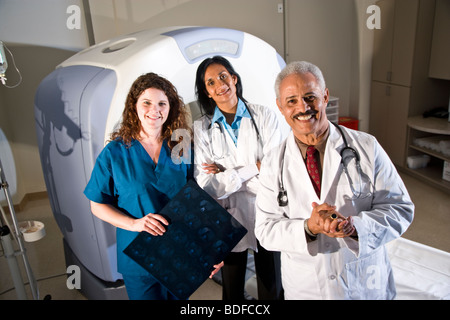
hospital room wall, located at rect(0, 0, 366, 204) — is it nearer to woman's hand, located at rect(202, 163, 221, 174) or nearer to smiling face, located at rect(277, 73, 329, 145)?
smiling face, located at rect(277, 73, 329, 145)

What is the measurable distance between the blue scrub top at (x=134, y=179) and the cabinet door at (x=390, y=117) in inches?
34.6

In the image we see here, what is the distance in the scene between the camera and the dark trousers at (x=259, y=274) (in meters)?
1.64

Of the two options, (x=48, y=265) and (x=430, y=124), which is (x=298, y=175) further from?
(x=48, y=265)

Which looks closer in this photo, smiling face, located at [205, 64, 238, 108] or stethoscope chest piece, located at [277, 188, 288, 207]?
stethoscope chest piece, located at [277, 188, 288, 207]

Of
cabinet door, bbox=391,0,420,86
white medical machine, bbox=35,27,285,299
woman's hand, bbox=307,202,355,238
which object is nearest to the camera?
woman's hand, bbox=307,202,355,238

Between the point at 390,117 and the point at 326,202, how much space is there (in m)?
0.69

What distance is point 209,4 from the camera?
→ 161 centimetres

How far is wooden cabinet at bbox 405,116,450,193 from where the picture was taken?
1696 mm

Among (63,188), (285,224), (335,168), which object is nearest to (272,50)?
(335,168)

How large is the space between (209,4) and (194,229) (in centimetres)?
93

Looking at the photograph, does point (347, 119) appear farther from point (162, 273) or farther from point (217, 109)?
point (162, 273)

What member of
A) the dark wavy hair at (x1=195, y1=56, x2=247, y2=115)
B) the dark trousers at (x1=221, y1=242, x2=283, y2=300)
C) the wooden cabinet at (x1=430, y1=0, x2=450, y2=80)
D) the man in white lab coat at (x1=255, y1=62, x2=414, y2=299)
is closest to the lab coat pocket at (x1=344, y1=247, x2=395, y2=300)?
the man in white lab coat at (x1=255, y1=62, x2=414, y2=299)

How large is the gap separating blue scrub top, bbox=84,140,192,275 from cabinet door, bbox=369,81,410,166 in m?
0.88

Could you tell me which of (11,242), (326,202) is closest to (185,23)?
(326,202)
